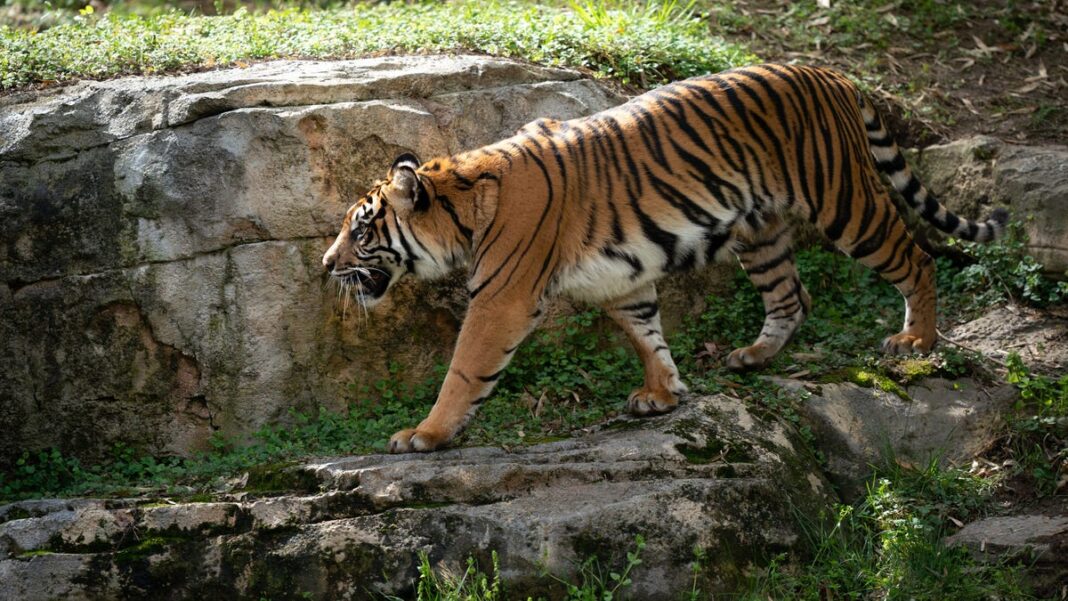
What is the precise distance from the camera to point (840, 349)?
19.4 ft

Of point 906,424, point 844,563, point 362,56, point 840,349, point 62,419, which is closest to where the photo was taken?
point 844,563

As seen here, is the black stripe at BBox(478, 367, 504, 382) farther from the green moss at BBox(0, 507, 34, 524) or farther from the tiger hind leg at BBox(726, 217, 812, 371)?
the green moss at BBox(0, 507, 34, 524)

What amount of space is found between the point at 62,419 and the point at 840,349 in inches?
163

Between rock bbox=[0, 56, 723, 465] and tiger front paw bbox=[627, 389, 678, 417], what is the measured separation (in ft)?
4.75

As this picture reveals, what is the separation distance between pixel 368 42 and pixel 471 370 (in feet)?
9.40

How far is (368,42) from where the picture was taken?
6746mm

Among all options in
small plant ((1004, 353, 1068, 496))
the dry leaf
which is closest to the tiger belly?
small plant ((1004, 353, 1068, 496))

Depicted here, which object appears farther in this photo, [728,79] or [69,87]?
[69,87]

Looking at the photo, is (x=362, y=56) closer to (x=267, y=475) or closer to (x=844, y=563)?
(x=267, y=475)

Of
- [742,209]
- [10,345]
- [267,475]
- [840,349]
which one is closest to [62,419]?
[10,345]

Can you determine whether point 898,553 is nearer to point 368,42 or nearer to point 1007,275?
point 1007,275

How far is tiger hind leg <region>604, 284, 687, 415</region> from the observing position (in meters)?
5.28

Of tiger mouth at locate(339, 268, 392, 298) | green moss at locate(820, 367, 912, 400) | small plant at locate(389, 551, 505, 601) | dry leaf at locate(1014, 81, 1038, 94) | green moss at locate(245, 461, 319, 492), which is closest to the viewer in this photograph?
small plant at locate(389, 551, 505, 601)

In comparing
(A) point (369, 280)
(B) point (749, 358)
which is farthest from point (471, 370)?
(B) point (749, 358)
